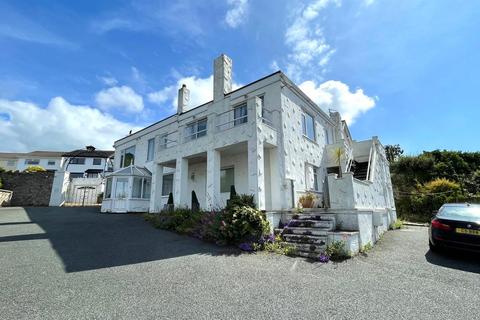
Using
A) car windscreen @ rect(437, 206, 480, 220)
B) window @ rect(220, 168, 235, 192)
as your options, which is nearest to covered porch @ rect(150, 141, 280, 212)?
window @ rect(220, 168, 235, 192)

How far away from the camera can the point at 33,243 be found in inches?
315

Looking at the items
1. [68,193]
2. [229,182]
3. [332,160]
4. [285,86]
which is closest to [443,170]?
[332,160]

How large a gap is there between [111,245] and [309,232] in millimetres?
6713

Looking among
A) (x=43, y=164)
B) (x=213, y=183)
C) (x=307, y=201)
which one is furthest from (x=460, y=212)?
(x=43, y=164)

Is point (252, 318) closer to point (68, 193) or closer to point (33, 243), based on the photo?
point (33, 243)

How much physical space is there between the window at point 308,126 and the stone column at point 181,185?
24.5 feet

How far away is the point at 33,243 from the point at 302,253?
8.78 meters

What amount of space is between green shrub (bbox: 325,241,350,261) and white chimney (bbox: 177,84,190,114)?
14871 mm

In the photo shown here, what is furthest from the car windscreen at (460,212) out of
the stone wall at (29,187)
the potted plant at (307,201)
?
the stone wall at (29,187)

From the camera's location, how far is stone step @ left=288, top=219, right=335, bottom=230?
8328 mm

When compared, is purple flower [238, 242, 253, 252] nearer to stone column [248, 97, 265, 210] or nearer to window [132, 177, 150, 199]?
stone column [248, 97, 265, 210]

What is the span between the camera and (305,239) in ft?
26.0

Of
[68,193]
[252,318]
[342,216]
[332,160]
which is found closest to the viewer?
[252,318]

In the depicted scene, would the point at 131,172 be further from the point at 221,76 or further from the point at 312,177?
the point at 312,177
